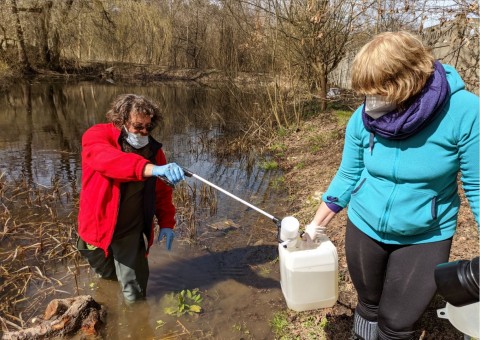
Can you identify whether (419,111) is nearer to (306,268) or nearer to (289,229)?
(289,229)

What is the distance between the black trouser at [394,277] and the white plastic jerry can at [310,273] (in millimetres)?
122

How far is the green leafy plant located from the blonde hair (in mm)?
2525

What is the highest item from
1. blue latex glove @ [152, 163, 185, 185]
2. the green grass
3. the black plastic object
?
the black plastic object

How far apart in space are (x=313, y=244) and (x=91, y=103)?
1535 cm

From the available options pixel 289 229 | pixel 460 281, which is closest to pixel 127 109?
pixel 289 229

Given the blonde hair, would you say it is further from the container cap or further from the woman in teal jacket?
the container cap

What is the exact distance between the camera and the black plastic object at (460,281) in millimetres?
1291

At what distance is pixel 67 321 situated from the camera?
113 inches

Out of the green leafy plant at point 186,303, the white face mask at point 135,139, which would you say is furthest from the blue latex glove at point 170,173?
the green leafy plant at point 186,303

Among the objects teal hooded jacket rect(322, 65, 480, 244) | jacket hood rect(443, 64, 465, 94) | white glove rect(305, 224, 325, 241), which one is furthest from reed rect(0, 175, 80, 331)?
jacket hood rect(443, 64, 465, 94)

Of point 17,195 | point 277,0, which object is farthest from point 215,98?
point 17,195

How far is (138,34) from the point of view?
27.0m

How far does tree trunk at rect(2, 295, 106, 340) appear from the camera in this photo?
2.81 m

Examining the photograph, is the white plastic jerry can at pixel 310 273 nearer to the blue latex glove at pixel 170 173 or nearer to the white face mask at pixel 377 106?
the white face mask at pixel 377 106
